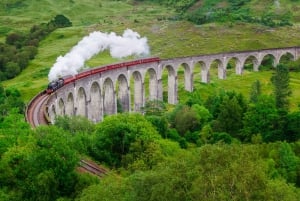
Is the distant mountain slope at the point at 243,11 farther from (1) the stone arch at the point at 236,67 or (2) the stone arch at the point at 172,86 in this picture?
(2) the stone arch at the point at 172,86

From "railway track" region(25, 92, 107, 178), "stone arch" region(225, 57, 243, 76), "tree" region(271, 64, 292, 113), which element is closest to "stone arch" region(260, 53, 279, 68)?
"stone arch" region(225, 57, 243, 76)

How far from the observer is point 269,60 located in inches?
5017

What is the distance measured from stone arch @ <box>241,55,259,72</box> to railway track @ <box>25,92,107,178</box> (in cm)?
6499

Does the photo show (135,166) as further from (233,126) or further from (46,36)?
(46,36)

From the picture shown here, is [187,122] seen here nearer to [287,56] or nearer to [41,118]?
[41,118]

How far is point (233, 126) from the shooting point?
6675 cm

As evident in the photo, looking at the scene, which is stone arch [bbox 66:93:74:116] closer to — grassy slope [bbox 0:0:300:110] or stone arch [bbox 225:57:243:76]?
grassy slope [bbox 0:0:300:110]

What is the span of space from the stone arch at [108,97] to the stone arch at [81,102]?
7954 millimetres

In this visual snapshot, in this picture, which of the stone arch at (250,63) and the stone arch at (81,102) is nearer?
the stone arch at (81,102)

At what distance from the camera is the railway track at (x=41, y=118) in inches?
1724

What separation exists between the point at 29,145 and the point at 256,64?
91.1m

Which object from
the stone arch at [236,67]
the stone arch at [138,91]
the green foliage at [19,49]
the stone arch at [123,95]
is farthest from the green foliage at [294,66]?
the green foliage at [19,49]

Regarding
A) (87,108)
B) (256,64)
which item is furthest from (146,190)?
(256,64)

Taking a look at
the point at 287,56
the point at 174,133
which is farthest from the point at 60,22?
the point at 174,133
